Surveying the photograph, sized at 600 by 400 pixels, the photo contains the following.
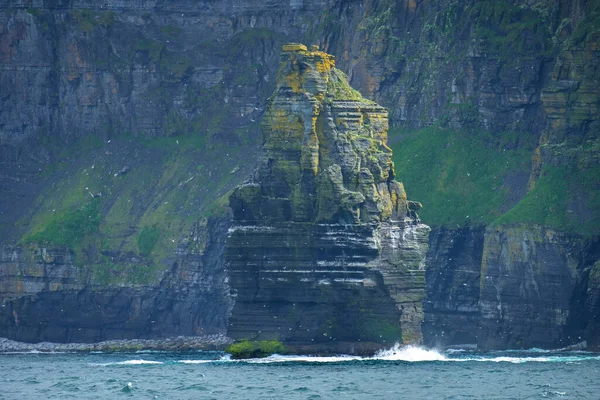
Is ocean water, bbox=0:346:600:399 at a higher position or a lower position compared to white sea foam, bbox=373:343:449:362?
lower

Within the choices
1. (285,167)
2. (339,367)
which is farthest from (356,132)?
(339,367)

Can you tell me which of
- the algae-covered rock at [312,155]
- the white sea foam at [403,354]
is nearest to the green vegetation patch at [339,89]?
the algae-covered rock at [312,155]

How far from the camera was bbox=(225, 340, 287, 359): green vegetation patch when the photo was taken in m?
187

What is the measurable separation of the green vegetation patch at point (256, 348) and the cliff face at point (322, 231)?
46 centimetres

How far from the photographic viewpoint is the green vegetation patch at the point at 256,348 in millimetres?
187250

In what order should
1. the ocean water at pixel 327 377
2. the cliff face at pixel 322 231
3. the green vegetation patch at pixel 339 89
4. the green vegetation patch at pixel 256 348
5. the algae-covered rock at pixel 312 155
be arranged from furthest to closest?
the green vegetation patch at pixel 339 89
the algae-covered rock at pixel 312 155
the green vegetation patch at pixel 256 348
the cliff face at pixel 322 231
the ocean water at pixel 327 377

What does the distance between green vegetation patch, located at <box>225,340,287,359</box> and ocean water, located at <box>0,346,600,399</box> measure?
0.55 m

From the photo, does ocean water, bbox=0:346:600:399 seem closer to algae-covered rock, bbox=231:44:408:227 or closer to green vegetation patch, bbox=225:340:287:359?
green vegetation patch, bbox=225:340:287:359

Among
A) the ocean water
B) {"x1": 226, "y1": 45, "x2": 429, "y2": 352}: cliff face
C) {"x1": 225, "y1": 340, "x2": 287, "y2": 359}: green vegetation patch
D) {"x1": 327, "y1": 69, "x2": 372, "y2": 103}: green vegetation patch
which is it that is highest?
{"x1": 327, "y1": 69, "x2": 372, "y2": 103}: green vegetation patch

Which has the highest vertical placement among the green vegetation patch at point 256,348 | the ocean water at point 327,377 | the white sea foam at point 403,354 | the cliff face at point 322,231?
the cliff face at point 322,231

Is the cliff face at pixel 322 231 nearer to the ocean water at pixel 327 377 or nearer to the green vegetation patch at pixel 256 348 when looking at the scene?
the green vegetation patch at pixel 256 348

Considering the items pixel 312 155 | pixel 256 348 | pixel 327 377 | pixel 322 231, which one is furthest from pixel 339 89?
pixel 327 377

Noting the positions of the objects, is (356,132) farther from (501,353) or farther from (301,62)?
(501,353)

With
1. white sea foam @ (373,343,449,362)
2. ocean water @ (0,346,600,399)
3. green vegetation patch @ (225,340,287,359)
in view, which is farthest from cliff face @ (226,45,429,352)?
ocean water @ (0,346,600,399)
